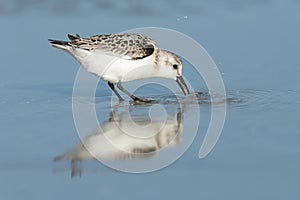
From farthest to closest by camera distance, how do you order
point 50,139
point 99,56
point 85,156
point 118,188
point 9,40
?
point 9,40
point 99,56
point 50,139
point 85,156
point 118,188

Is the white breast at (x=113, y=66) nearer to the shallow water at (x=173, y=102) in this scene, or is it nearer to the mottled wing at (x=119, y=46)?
the mottled wing at (x=119, y=46)

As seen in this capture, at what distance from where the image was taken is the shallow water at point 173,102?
455 centimetres

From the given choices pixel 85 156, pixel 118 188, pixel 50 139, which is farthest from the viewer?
pixel 50 139

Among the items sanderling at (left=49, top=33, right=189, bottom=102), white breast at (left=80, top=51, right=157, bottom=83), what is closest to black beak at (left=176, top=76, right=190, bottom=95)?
sanderling at (left=49, top=33, right=189, bottom=102)

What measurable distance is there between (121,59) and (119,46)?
12 centimetres

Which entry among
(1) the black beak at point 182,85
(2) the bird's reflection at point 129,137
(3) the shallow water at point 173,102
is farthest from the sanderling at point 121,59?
(2) the bird's reflection at point 129,137

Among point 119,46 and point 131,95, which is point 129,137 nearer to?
point 131,95

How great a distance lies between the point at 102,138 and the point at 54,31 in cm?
333

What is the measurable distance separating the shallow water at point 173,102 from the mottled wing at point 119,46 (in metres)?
A: 0.41

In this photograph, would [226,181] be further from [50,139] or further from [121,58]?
[121,58]

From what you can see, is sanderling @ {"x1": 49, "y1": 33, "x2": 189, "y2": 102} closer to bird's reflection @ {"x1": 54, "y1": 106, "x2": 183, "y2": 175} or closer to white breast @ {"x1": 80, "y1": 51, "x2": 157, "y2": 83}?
white breast @ {"x1": 80, "y1": 51, "x2": 157, "y2": 83}

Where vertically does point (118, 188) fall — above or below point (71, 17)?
below

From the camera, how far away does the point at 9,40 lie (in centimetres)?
828

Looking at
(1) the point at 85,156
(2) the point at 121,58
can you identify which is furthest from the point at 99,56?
(1) the point at 85,156
